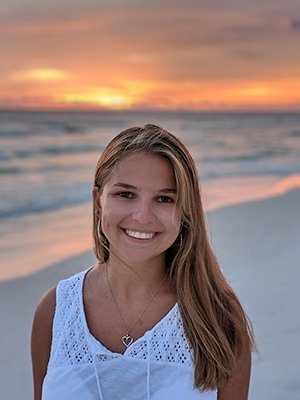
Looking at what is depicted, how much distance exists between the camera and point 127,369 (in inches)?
88.9

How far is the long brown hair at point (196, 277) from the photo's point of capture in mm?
2262

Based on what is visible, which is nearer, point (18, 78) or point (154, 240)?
point (154, 240)

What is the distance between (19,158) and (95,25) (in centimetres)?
908

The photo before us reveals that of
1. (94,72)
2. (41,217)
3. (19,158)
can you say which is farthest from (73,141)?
(41,217)

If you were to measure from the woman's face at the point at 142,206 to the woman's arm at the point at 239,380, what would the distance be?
51 centimetres

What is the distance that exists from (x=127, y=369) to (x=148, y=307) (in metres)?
0.28

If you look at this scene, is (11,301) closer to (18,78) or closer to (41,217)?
(41,217)

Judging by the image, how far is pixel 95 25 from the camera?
29.2 meters

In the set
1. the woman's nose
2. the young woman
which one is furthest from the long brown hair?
the woman's nose

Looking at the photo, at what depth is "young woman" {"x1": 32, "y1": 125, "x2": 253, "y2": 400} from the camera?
2.26 meters

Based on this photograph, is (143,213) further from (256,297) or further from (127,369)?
(256,297)

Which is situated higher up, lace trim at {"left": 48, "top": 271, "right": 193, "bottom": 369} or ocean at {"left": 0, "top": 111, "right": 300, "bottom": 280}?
lace trim at {"left": 48, "top": 271, "right": 193, "bottom": 369}

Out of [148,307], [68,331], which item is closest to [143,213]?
[148,307]

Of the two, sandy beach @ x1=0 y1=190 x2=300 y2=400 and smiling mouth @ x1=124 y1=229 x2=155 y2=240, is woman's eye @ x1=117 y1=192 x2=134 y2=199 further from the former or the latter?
sandy beach @ x1=0 y1=190 x2=300 y2=400
